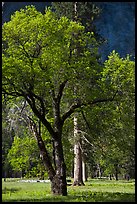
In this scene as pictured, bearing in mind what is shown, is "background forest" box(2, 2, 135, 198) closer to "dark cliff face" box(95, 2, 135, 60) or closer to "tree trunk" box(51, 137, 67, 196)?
"tree trunk" box(51, 137, 67, 196)

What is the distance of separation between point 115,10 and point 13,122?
352 feet

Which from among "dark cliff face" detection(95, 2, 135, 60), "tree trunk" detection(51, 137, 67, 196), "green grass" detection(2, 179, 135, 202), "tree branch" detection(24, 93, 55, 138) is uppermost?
"dark cliff face" detection(95, 2, 135, 60)

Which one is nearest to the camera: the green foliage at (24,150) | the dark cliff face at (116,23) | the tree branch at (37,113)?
the tree branch at (37,113)

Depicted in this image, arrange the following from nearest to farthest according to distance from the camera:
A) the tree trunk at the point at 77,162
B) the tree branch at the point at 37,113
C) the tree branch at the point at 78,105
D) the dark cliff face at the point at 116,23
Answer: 1. the tree branch at the point at 37,113
2. the tree branch at the point at 78,105
3. the tree trunk at the point at 77,162
4. the dark cliff face at the point at 116,23

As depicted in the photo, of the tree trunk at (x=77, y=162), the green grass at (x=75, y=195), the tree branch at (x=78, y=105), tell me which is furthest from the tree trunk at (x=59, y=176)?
the tree trunk at (x=77, y=162)

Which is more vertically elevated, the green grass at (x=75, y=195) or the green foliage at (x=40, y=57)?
the green foliage at (x=40, y=57)

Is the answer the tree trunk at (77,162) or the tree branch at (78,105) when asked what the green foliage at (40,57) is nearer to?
the tree branch at (78,105)

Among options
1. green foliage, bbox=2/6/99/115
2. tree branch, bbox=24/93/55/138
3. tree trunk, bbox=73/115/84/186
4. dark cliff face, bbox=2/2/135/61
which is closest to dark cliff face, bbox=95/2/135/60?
dark cliff face, bbox=2/2/135/61

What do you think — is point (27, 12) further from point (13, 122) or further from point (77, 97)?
point (13, 122)

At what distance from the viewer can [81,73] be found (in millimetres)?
18438

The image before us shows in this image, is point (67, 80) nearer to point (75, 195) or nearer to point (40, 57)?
point (40, 57)

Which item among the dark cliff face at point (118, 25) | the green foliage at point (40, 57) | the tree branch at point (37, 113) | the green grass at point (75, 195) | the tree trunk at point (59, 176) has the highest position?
the dark cliff face at point (118, 25)

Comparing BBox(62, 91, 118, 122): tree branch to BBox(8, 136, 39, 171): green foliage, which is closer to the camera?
BBox(62, 91, 118, 122): tree branch

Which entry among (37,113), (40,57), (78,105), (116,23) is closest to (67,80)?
(78,105)
